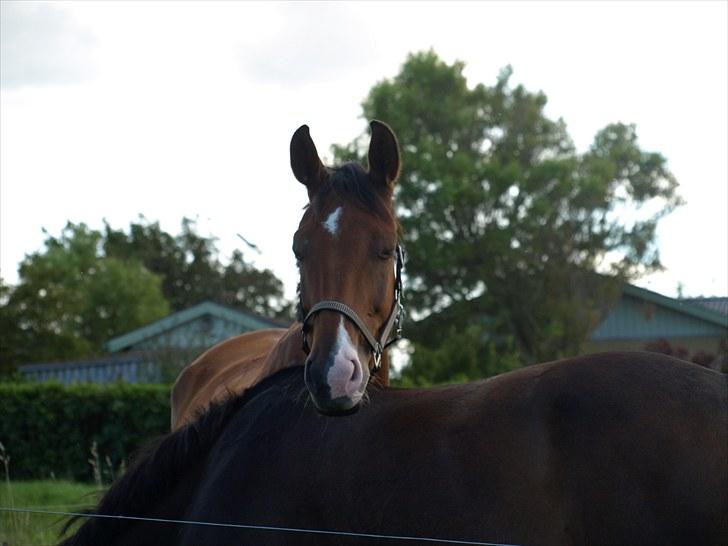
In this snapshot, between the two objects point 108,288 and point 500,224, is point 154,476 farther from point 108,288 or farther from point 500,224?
point 108,288

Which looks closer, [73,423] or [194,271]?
[73,423]

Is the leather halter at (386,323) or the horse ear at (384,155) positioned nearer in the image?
the leather halter at (386,323)

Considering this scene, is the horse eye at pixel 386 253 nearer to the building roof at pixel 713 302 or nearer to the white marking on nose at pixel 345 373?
the white marking on nose at pixel 345 373

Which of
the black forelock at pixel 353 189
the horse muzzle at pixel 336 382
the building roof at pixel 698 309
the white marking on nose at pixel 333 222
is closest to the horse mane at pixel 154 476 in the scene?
the horse muzzle at pixel 336 382

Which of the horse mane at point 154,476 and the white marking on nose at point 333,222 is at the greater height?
the white marking on nose at point 333,222

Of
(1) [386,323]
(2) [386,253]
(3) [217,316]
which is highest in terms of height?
(3) [217,316]

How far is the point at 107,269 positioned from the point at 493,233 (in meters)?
22.2

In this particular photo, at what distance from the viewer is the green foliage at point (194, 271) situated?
167ft

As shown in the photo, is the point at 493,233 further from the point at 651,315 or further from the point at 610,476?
the point at 610,476

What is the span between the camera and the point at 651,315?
805 inches

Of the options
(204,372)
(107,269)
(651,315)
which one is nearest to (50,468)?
(204,372)

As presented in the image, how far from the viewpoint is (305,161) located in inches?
175

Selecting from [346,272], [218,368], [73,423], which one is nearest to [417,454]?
[346,272]

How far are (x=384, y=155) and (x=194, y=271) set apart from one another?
4983 cm
